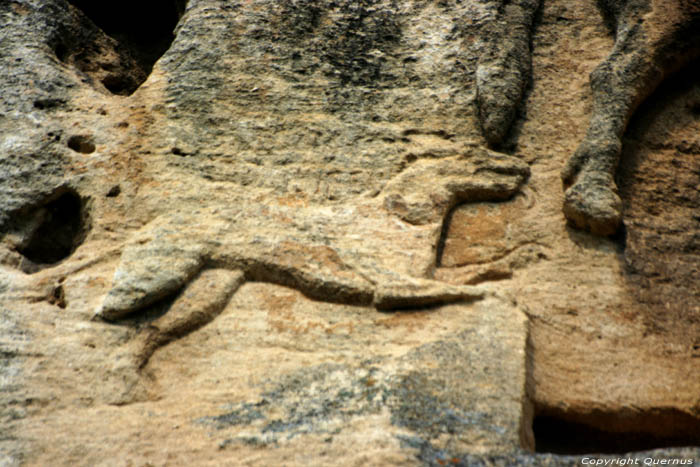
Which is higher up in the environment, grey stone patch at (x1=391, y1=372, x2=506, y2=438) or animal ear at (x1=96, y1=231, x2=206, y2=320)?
animal ear at (x1=96, y1=231, x2=206, y2=320)

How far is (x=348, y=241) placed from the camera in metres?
3.31

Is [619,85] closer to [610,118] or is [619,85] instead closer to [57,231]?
[610,118]

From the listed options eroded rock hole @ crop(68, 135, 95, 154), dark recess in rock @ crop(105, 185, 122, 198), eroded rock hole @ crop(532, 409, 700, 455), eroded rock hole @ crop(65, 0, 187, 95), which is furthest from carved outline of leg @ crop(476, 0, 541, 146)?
eroded rock hole @ crop(65, 0, 187, 95)

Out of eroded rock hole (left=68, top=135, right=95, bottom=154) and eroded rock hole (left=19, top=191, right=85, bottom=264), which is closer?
eroded rock hole (left=19, top=191, right=85, bottom=264)

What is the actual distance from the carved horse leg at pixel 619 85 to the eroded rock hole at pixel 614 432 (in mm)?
823

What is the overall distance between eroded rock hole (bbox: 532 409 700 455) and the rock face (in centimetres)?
1

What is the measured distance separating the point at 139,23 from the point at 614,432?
4.03m

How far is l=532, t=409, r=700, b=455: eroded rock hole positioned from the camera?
280cm

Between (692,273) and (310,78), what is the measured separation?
6.59ft

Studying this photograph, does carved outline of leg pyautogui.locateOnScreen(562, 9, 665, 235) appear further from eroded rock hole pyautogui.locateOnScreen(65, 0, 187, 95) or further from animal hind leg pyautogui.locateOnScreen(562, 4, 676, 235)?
eroded rock hole pyautogui.locateOnScreen(65, 0, 187, 95)

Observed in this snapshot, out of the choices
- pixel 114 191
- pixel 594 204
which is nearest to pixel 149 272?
pixel 114 191

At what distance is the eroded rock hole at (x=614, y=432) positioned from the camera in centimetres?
280

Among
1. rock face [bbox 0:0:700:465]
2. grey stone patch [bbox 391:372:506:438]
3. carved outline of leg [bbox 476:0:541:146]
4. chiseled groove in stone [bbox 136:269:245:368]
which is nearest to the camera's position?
grey stone patch [bbox 391:372:506:438]

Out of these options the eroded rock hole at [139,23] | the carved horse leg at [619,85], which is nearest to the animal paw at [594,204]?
the carved horse leg at [619,85]
